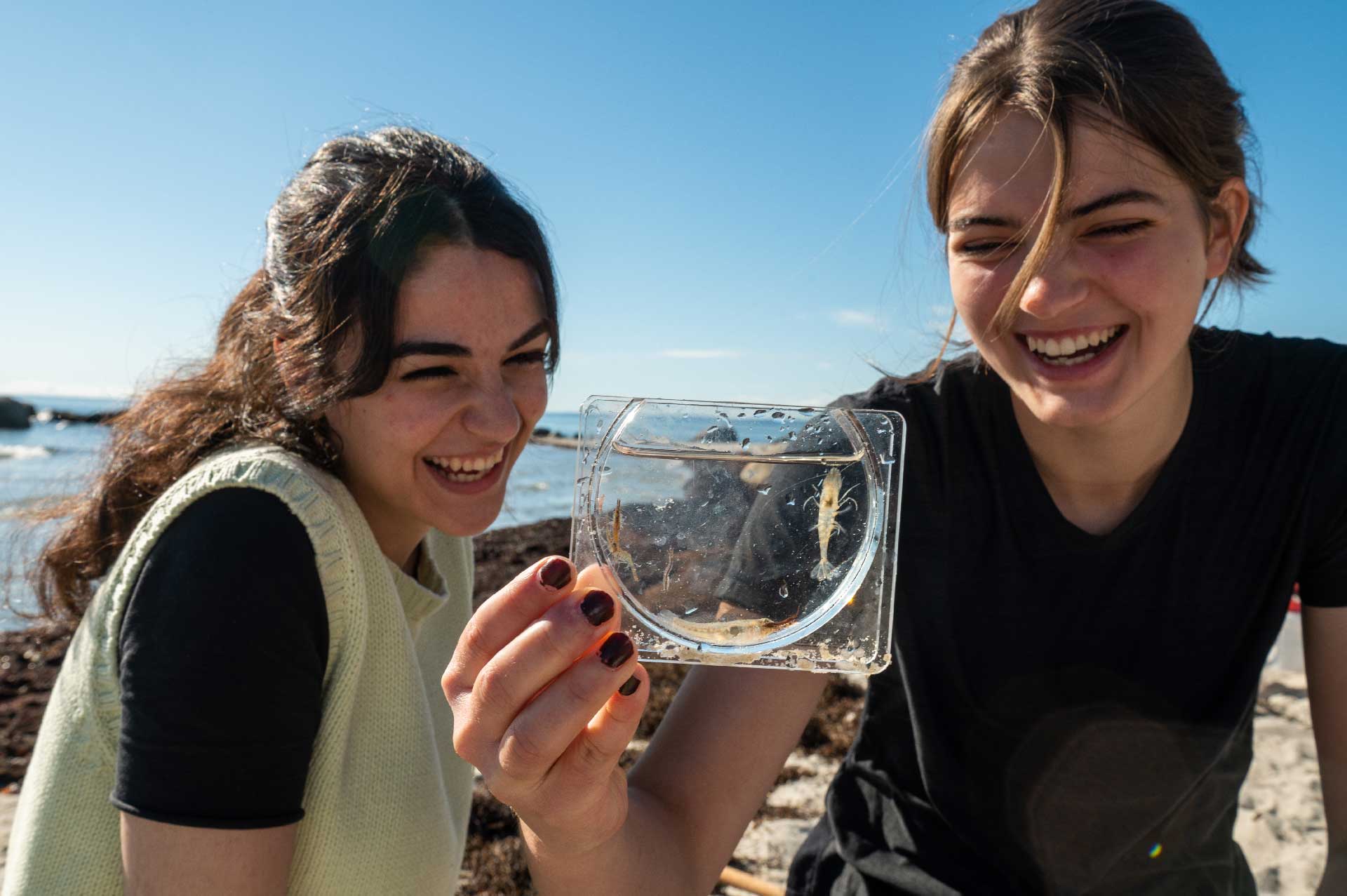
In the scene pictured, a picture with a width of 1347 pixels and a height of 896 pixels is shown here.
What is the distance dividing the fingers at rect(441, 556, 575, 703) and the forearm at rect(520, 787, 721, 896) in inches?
12.5

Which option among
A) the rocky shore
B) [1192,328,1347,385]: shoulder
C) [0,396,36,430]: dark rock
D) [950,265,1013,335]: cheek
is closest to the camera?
[950,265,1013,335]: cheek

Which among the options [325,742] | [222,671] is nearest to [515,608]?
[222,671]

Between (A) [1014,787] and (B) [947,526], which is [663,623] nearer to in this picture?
(B) [947,526]

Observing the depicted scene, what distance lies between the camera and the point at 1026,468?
1.84 m

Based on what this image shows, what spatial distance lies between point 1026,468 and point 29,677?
5808 mm

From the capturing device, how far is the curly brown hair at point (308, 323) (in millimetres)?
1964

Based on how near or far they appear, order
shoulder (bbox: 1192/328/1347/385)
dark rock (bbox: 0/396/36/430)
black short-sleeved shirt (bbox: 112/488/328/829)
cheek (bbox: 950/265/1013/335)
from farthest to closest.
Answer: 1. dark rock (bbox: 0/396/36/430)
2. shoulder (bbox: 1192/328/1347/385)
3. cheek (bbox: 950/265/1013/335)
4. black short-sleeved shirt (bbox: 112/488/328/829)

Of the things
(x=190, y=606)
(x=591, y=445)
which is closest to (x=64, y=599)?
(x=190, y=606)

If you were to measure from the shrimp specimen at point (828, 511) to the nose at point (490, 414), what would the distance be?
919 millimetres

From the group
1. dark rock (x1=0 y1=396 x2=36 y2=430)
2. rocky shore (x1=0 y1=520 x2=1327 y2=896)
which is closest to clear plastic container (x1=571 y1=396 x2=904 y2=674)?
rocky shore (x1=0 y1=520 x2=1327 y2=896)

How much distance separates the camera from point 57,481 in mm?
2568

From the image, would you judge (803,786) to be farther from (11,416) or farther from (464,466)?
(11,416)

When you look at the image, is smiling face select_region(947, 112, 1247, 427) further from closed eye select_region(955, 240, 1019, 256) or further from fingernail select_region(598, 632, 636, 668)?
fingernail select_region(598, 632, 636, 668)

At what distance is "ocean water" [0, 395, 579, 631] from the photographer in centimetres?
248
